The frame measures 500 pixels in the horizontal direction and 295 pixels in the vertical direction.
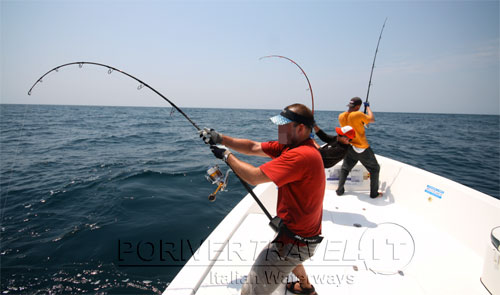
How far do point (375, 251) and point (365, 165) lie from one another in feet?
5.57

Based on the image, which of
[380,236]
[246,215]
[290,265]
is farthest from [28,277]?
Result: [380,236]

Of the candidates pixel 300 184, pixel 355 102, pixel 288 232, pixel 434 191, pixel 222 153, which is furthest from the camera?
pixel 355 102

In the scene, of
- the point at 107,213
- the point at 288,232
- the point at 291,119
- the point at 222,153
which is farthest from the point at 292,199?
the point at 107,213

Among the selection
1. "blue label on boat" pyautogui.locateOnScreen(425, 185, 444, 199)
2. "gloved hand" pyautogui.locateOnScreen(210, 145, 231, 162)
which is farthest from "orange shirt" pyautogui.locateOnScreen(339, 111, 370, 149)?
"gloved hand" pyautogui.locateOnScreen(210, 145, 231, 162)

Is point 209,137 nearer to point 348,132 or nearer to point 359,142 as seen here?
point 348,132

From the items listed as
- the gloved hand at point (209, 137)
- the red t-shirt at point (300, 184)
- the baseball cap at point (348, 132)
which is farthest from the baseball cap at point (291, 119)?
the baseball cap at point (348, 132)

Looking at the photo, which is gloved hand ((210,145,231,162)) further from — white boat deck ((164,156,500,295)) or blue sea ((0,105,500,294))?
blue sea ((0,105,500,294))

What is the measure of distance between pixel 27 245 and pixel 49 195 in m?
2.17

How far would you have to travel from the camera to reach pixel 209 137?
2314 mm

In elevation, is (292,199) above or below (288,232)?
above

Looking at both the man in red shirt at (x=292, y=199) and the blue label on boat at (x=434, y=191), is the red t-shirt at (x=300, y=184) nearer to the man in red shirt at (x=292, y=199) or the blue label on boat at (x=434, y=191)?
the man in red shirt at (x=292, y=199)

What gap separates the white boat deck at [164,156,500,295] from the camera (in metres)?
2.20

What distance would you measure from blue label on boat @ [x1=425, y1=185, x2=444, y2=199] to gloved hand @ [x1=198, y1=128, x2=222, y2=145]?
3.28 m

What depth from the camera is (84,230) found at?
4074 mm
